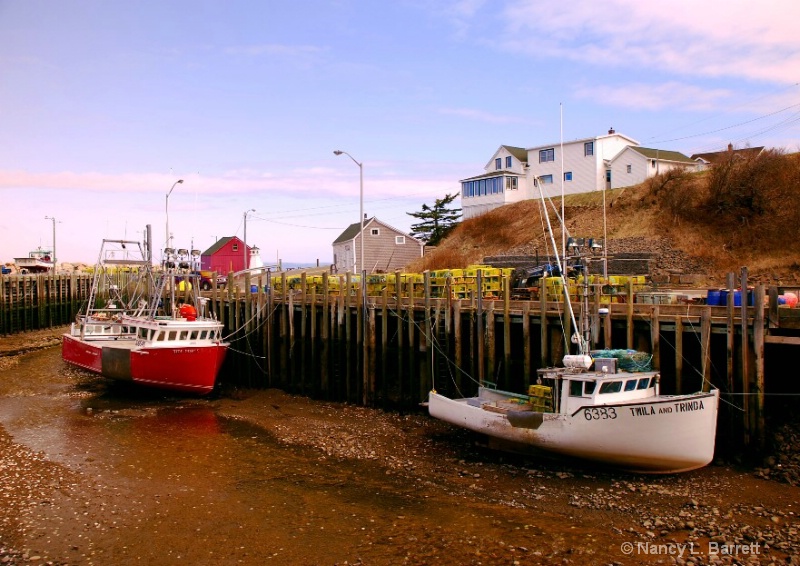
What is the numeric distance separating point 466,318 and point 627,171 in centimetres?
3659

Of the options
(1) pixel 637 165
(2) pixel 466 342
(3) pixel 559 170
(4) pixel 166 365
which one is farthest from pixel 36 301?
(1) pixel 637 165

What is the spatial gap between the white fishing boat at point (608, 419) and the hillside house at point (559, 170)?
3628cm

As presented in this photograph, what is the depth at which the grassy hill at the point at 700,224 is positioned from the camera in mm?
37438

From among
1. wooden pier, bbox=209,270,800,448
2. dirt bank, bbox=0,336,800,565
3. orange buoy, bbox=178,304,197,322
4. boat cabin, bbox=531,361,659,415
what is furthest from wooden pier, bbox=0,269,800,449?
dirt bank, bbox=0,336,800,565

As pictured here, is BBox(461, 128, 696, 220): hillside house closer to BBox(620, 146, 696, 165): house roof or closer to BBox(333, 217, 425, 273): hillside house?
BBox(620, 146, 696, 165): house roof

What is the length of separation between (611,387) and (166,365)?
688 inches

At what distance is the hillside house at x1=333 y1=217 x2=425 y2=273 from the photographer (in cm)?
5125

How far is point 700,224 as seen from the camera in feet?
139

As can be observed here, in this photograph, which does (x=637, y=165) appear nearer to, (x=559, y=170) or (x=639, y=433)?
(x=559, y=170)

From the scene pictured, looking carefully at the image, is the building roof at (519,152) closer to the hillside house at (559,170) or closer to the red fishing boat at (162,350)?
the hillside house at (559,170)

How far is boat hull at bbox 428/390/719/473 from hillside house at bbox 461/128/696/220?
37103 millimetres

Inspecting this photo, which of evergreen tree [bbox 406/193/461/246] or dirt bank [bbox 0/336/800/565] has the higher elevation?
evergreen tree [bbox 406/193/461/246]

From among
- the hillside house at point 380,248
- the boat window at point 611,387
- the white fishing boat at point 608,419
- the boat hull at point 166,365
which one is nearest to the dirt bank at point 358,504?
the white fishing boat at point 608,419

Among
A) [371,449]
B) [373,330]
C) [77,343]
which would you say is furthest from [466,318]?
[77,343]
